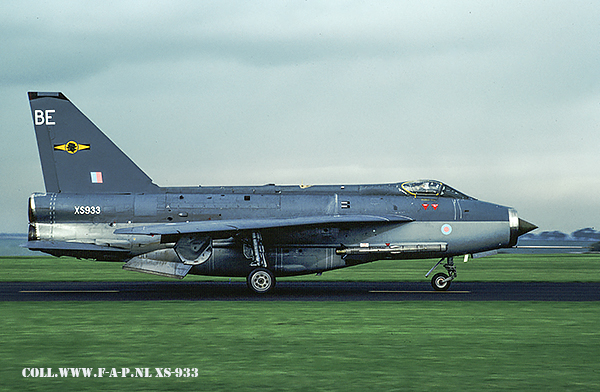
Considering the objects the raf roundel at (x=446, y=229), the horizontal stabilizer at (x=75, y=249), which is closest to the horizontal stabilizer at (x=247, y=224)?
the raf roundel at (x=446, y=229)

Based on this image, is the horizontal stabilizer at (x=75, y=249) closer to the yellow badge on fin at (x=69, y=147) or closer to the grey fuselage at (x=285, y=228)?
the grey fuselage at (x=285, y=228)

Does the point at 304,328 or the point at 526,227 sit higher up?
the point at 526,227

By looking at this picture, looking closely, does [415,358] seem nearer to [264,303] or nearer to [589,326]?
[589,326]

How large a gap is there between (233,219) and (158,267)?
273 cm

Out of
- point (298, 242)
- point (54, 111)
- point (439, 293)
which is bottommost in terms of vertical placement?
point (439, 293)

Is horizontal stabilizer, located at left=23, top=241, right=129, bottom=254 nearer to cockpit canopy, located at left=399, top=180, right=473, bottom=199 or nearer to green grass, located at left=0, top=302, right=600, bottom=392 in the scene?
green grass, located at left=0, top=302, right=600, bottom=392

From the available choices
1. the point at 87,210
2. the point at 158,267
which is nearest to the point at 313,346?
the point at 158,267

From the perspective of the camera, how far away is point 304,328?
1127 cm

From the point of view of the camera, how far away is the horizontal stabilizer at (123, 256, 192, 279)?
62.6 ft

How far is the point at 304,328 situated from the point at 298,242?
28.5 ft

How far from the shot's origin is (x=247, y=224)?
60.7 ft

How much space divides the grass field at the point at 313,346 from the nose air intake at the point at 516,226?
5.16 m

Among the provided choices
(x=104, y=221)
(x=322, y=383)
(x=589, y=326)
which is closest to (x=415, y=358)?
(x=322, y=383)

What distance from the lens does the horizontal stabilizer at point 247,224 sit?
17.9m
